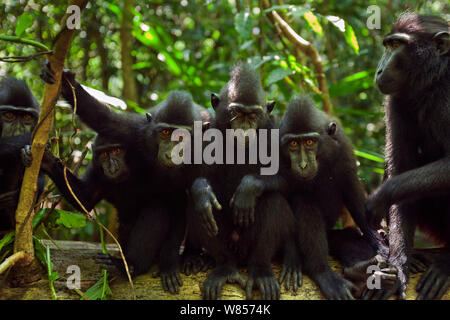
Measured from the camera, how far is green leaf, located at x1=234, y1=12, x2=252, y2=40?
616 centimetres

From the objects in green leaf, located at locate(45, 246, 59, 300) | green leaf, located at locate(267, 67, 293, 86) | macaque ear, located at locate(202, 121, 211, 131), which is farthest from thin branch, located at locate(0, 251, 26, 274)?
green leaf, located at locate(267, 67, 293, 86)

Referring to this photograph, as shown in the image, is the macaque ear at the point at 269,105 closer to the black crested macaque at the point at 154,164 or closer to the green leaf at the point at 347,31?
the black crested macaque at the point at 154,164

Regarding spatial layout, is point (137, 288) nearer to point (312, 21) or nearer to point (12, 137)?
point (12, 137)

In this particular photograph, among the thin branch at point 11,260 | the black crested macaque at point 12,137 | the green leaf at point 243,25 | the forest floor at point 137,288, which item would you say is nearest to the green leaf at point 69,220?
the black crested macaque at point 12,137

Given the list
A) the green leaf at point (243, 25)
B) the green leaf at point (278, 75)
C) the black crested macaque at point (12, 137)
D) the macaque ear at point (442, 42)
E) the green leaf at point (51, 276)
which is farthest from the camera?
the green leaf at point (243, 25)

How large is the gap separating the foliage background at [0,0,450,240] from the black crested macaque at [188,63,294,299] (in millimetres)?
1149

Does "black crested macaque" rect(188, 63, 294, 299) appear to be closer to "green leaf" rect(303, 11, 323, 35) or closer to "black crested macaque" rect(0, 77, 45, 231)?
"green leaf" rect(303, 11, 323, 35)

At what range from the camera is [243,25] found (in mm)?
6227

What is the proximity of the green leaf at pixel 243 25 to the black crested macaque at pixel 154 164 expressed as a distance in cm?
140

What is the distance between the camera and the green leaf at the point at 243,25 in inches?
243

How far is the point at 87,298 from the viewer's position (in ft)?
13.6
